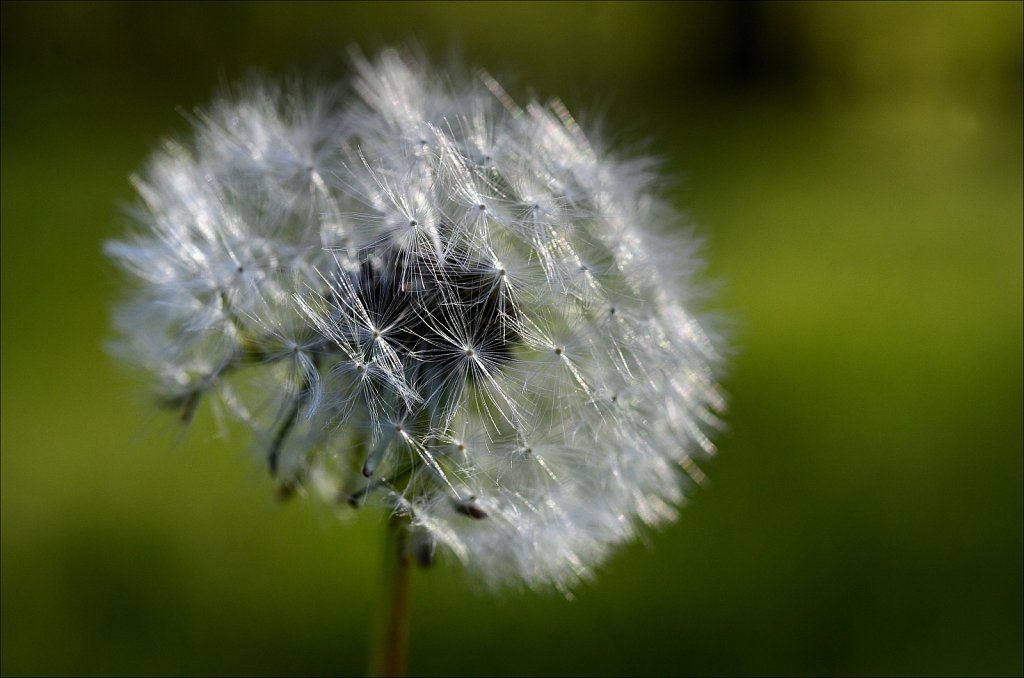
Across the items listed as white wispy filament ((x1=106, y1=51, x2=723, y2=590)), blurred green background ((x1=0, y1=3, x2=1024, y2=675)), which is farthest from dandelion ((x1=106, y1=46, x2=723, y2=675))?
blurred green background ((x1=0, y1=3, x2=1024, y2=675))

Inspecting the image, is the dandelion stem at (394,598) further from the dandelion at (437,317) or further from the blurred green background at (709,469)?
the blurred green background at (709,469)

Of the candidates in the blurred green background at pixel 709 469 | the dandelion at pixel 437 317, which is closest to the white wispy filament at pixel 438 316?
the dandelion at pixel 437 317

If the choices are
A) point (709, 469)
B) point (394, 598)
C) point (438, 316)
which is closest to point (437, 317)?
point (438, 316)

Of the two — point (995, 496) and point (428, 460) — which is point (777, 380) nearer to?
point (995, 496)

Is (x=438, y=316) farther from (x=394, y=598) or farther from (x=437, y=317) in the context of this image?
(x=394, y=598)

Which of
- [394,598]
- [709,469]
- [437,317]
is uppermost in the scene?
[709,469]

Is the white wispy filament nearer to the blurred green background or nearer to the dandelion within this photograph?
the dandelion
